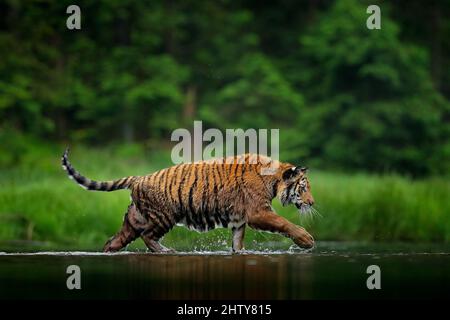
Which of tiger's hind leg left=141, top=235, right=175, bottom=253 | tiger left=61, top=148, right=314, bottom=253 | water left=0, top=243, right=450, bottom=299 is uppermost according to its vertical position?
tiger left=61, top=148, right=314, bottom=253

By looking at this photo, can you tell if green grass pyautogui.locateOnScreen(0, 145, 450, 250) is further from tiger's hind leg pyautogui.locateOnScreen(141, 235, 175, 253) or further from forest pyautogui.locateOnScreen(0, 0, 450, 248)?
forest pyautogui.locateOnScreen(0, 0, 450, 248)

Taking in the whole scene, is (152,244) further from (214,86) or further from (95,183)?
(214,86)

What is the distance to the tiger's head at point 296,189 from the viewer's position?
1050 centimetres

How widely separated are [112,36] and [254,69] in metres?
3.88

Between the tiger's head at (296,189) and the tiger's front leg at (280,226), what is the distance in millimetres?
355

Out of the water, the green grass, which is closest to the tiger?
the water

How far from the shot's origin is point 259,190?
1038 centimetres

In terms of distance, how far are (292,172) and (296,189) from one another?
0.61 ft

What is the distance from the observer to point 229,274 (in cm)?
920

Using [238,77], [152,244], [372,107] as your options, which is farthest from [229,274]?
[238,77]

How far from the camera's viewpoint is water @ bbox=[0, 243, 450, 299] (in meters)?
8.21
